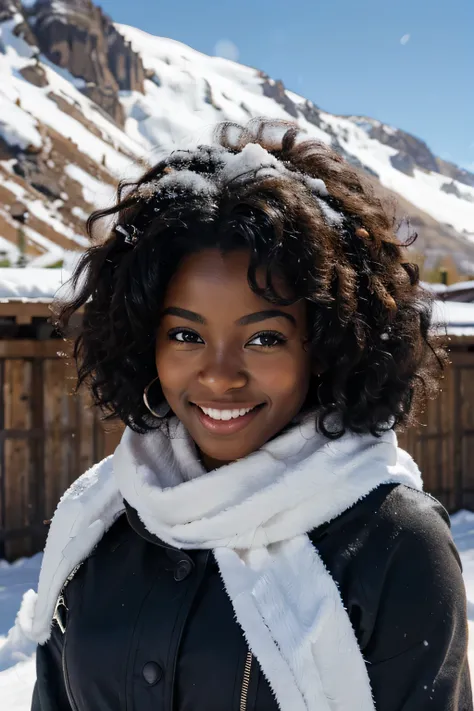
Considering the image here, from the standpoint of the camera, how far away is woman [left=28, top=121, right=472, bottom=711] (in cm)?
117

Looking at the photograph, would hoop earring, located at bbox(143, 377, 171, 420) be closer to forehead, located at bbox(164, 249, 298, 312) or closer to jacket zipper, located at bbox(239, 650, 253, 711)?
forehead, located at bbox(164, 249, 298, 312)

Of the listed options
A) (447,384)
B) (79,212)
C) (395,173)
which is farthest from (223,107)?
(447,384)

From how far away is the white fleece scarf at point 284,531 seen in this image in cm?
116

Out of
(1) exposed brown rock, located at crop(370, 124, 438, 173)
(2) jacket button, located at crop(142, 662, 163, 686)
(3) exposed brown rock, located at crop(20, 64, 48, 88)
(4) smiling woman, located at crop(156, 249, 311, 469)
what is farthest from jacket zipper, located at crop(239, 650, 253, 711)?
(1) exposed brown rock, located at crop(370, 124, 438, 173)

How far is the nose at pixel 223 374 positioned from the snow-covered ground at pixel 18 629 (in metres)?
1.89

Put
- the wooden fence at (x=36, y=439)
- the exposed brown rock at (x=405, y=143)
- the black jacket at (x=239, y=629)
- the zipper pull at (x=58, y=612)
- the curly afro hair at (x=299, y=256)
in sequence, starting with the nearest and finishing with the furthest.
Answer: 1. the black jacket at (x=239, y=629)
2. the curly afro hair at (x=299, y=256)
3. the zipper pull at (x=58, y=612)
4. the wooden fence at (x=36, y=439)
5. the exposed brown rock at (x=405, y=143)

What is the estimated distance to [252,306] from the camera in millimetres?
1299

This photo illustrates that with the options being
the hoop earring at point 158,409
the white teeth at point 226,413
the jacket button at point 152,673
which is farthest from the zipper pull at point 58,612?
the white teeth at point 226,413

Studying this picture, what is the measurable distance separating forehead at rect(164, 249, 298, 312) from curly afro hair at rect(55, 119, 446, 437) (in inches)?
0.7

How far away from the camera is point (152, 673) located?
4.08 feet

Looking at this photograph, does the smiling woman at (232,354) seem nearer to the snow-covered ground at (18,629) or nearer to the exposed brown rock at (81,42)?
the snow-covered ground at (18,629)

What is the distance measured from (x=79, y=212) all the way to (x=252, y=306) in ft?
152

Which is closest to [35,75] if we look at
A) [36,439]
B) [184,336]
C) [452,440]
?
[452,440]

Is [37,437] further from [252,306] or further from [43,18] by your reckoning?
[43,18]
